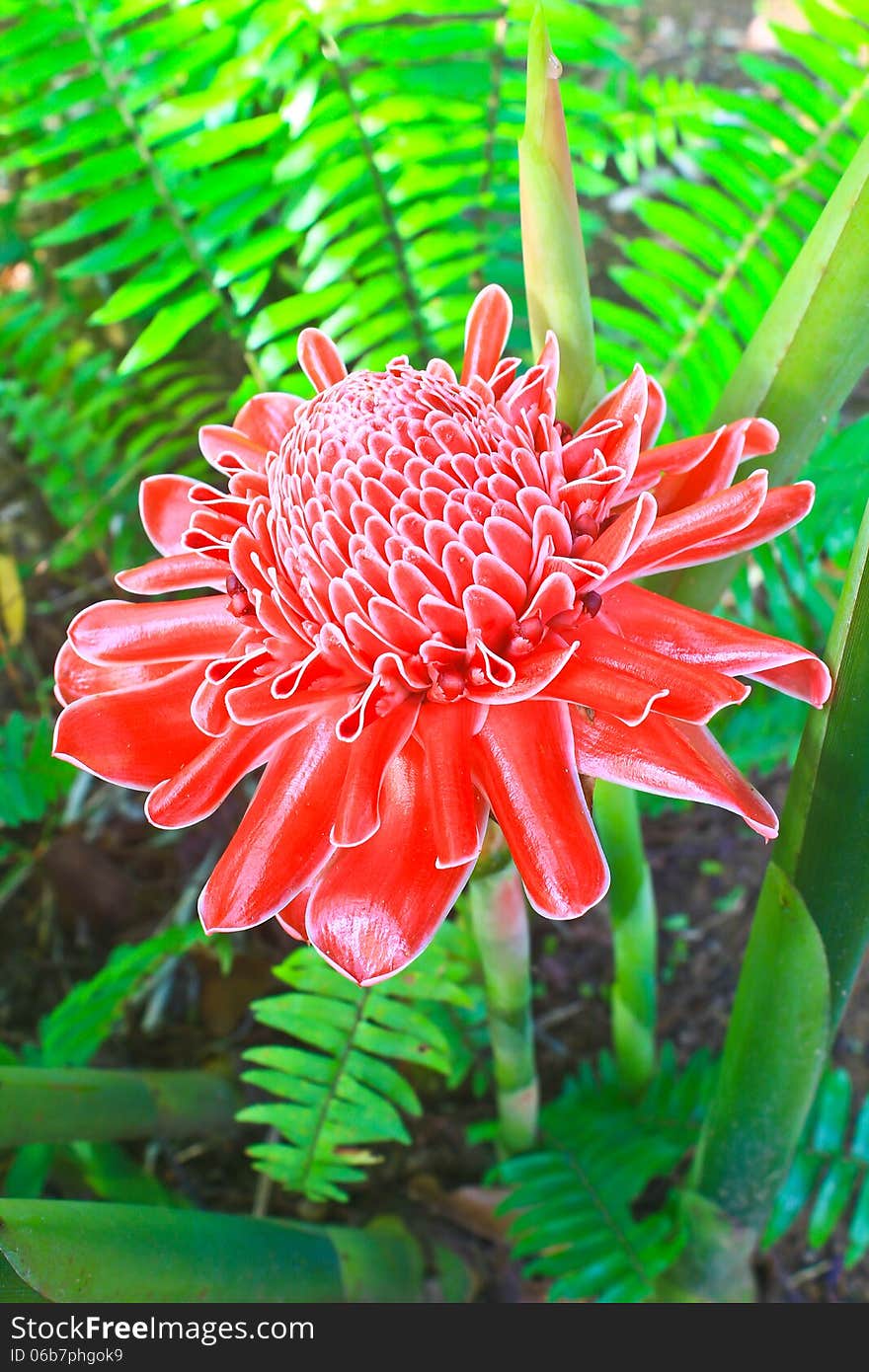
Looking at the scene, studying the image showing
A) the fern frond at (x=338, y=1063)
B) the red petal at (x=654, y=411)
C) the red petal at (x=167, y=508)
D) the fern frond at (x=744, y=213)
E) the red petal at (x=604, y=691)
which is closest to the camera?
the red petal at (x=604, y=691)

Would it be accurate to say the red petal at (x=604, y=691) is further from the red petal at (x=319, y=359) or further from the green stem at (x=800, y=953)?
the red petal at (x=319, y=359)

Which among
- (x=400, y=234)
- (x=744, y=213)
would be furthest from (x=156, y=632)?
(x=744, y=213)

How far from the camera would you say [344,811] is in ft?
2.63

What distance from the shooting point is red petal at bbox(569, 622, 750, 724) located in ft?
2.56

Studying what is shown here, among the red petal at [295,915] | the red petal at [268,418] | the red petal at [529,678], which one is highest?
the red petal at [268,418]

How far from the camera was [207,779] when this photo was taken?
882mm

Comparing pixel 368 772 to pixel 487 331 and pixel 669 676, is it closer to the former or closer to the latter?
pixel 669 676

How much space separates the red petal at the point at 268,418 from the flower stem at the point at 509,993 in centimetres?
55

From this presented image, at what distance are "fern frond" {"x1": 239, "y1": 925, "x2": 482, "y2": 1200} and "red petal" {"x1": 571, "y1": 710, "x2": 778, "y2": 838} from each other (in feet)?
2.27

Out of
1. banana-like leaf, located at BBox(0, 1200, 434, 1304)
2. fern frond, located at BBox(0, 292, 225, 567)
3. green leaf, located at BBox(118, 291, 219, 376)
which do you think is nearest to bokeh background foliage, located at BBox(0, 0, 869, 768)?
green leaf, located at BBox(118, 291, 219, 376)

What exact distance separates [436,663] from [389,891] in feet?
0.62

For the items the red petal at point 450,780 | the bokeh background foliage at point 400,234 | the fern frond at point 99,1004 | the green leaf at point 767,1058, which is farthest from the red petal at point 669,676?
the fern frond at point 99,1004

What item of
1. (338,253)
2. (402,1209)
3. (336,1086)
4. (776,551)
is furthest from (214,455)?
(402,1209)

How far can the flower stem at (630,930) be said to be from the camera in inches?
51.1
